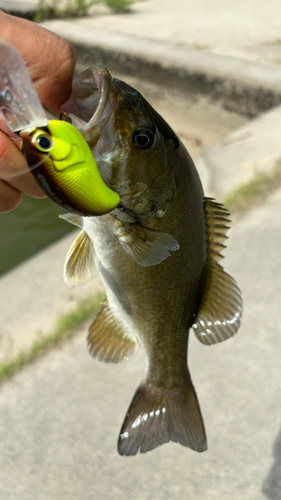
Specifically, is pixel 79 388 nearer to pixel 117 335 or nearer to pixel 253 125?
pixel 117 335

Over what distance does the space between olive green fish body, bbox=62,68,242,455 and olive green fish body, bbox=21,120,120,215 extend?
212 mm

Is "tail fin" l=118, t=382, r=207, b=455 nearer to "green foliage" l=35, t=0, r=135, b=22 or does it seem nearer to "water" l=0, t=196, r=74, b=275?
"water" l=0, t=196, r=74, b=275

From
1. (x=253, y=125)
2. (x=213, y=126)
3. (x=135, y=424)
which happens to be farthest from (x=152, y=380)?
(x=213, y=126)

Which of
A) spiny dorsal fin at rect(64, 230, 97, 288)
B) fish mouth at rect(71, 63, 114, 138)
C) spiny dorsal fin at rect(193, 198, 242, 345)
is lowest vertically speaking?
spiny dorsal fin at rect(193, 198, 242, 345)

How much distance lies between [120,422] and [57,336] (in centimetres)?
58

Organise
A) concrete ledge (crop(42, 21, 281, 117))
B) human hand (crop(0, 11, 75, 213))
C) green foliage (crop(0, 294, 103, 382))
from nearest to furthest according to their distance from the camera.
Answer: human hand (crop(0, 11, 75, 213)), green foliage (crop(0, 294, 103, 382)), concrete ledge (crop(42, 21, 281, 117))

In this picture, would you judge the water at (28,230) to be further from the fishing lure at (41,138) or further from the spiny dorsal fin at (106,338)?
Result: the fishing lure at (41,138)

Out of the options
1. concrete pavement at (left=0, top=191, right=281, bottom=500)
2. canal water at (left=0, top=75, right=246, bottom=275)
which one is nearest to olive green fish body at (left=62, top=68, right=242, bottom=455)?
concrete pavement at (left=0, top=191, right=281, bottom=500)

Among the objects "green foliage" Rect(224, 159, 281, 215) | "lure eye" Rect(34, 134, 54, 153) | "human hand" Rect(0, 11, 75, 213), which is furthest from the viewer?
"green foliage" Rect(224, 159, 281, 215)

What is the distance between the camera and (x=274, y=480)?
2.07 m

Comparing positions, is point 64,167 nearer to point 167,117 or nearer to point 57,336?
point 57,336

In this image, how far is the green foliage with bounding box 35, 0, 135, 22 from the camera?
761 cm

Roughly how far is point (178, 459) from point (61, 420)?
1.94 feet

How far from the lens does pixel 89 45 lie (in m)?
6.47
